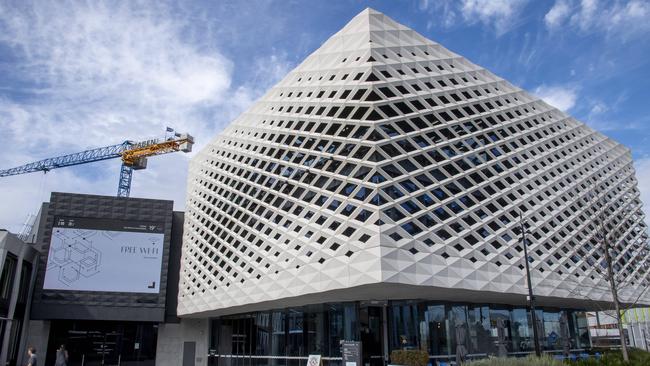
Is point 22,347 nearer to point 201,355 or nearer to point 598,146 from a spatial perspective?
point 201,355

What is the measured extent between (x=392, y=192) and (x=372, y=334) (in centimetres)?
783

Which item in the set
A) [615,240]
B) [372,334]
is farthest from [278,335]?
[615,240]

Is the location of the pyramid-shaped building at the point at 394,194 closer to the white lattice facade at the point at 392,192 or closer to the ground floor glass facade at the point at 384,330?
the white lattice facade at the point at 392,192

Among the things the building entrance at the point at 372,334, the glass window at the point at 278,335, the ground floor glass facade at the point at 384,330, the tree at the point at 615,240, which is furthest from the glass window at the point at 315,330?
the tree at the point at 615,240

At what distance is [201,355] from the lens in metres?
37.7

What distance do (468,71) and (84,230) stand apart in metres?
28.4

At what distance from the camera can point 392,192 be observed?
2398 cm

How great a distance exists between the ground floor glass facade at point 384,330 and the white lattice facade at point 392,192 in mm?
1506

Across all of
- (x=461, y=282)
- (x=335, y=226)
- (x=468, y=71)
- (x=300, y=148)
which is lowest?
(x=461, y=282)

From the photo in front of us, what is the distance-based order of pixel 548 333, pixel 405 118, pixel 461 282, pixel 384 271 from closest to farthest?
1. pixel 384 271
2. pixel 461 282
3. pixel 405 118
4. pixel 548 333

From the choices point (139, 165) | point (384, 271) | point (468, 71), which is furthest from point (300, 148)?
point (139, 165)

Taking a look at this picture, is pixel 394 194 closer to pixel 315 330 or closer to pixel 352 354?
pixel 352 354

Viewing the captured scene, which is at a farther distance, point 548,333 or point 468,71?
point 548,333

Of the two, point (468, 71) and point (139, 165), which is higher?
point (139, 165)
